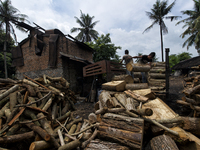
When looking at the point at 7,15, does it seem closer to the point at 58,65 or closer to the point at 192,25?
the point at 58,65

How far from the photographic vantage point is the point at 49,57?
1019cm

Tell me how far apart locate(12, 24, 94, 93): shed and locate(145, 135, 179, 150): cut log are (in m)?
8.09

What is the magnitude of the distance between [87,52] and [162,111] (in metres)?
12.4

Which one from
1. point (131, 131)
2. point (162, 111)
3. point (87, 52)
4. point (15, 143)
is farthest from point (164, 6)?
point (15, 143)

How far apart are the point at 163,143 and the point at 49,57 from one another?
10520 millimetres

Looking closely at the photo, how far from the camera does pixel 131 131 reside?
228cm

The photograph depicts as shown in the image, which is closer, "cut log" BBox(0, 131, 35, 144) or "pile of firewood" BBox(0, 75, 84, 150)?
"cut log" BBox(0, 131, 35, 144)

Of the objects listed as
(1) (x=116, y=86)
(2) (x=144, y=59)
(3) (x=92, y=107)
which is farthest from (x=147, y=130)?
(3) (x=92, y=107)

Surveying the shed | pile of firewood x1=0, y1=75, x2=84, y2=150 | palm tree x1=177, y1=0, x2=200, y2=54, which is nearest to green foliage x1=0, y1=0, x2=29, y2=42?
the shed

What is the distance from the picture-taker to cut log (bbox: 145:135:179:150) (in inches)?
86.0

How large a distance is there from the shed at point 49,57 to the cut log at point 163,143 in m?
8.09

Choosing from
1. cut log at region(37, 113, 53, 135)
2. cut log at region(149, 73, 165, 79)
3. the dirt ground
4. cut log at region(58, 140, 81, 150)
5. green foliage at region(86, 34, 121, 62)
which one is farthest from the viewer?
green foliage at region(86, 34, 121, 62)

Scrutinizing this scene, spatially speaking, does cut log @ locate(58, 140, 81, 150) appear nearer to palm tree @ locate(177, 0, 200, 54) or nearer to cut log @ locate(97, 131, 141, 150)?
cut log @ locate(97, 131, 141, 150)

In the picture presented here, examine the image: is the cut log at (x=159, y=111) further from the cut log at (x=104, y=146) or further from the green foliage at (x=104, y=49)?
the green foliage at (x=104, y=49)
